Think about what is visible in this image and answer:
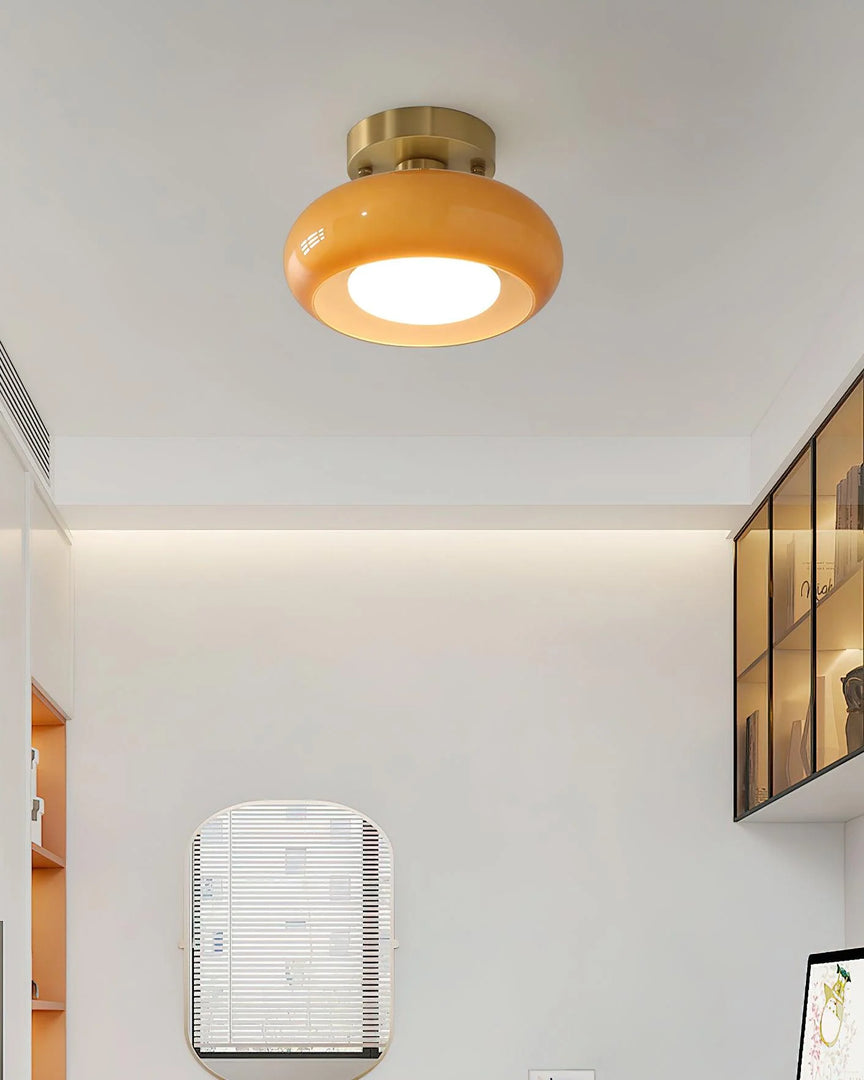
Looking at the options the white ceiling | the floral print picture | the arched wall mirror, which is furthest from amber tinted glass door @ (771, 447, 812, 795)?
Result: the arched wall mirror

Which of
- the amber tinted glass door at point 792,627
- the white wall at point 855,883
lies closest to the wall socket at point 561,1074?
the white wall at point 855,883

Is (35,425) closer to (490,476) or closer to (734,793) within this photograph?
(490,476)

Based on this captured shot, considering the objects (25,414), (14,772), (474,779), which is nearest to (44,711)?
(14,772)

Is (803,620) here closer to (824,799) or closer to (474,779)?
(824,799)

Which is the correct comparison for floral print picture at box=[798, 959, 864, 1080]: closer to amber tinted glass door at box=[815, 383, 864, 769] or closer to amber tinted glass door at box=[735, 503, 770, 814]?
amber tinted glass door at box=[815, 383, 864, 769]

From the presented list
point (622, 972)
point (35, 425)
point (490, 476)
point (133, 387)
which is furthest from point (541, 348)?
point (622, 972)

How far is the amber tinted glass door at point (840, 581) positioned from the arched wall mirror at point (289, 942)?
4.88 ft

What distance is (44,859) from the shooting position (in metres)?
3.59

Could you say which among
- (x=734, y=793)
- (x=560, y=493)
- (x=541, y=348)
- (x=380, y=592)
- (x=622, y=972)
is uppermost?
(x=541, y=348)

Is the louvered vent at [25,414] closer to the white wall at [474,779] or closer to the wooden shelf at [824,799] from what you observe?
the white wall at [474,779]

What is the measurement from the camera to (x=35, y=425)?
3.35 meters

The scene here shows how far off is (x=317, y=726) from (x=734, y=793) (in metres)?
1.23

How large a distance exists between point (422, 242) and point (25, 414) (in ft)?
5.36

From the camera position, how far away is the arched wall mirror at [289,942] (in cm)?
368
